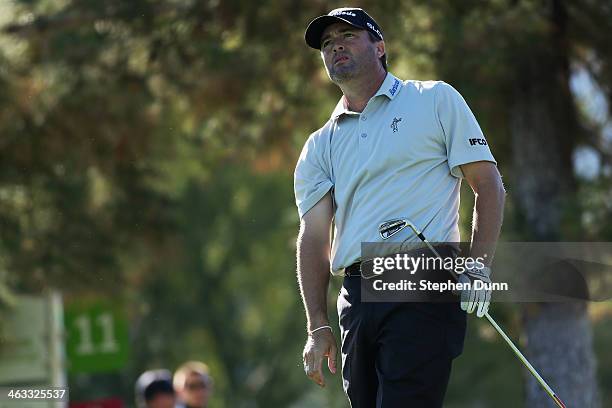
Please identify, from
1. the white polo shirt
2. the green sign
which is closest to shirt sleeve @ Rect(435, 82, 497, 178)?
the white polo shirt

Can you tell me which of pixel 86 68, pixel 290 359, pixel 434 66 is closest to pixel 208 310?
pixel 290 359

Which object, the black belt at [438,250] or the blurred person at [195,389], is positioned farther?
the blurred person at [195,389]

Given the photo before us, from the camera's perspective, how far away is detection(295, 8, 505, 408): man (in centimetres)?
495

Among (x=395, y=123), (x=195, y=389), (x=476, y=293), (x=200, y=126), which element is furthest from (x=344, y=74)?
(x=200, y=126)

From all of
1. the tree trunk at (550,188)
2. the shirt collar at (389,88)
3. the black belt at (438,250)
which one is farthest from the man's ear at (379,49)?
the tree trunk at (550,188)

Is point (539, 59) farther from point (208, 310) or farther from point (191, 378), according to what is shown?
Result: point (208, 310)

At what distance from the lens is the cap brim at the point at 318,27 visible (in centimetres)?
532

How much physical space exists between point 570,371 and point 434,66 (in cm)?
277

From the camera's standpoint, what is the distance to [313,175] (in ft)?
17.8

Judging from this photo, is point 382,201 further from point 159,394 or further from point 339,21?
Result: point 159,394

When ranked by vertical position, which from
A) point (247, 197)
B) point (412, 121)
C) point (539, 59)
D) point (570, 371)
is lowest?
point (570, 371)

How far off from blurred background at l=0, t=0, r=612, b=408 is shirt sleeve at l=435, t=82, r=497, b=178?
495 centimetres

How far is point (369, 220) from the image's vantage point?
5125 millimetres

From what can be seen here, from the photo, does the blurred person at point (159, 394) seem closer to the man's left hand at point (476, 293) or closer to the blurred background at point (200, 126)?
the blurred background at point (200, 126)
